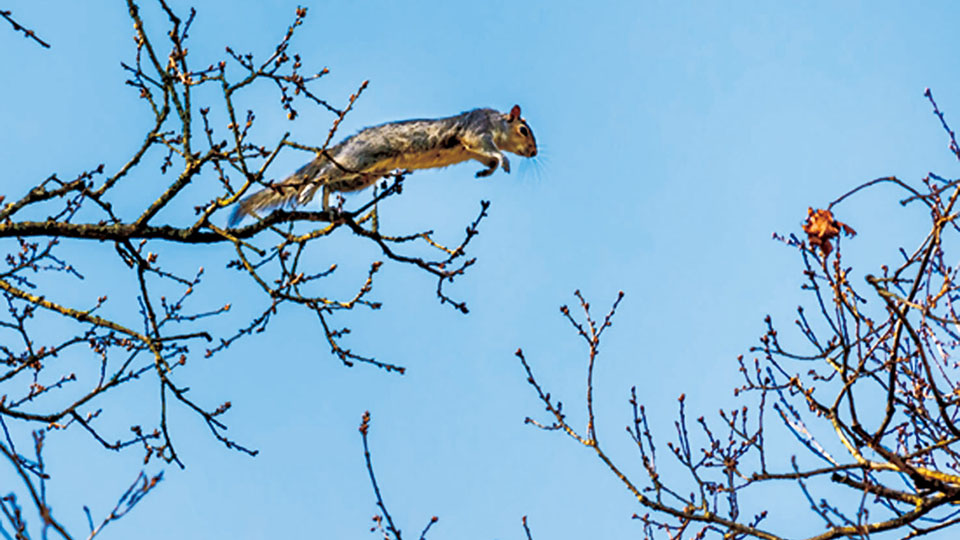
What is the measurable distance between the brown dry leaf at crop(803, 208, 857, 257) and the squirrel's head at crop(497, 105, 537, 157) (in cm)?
543

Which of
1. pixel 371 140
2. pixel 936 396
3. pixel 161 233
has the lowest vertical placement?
pixel 936 396

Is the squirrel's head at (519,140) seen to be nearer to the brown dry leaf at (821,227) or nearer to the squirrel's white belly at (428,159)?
the squirrel's white belly at (428,159)

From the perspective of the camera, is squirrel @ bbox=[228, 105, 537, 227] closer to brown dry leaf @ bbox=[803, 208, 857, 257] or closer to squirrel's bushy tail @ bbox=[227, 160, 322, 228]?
squirrel's bushy tail @ bbox=[227, 160, 322, 228]

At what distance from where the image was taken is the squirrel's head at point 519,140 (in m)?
8.25

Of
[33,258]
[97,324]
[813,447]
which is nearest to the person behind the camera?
[813,447]

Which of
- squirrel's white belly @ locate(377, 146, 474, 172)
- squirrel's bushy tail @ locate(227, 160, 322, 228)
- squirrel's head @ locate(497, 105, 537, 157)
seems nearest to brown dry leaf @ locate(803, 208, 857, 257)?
squirrel's bushy tail @ locate(227, 160, 322, 228)

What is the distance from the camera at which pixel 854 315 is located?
3.00m

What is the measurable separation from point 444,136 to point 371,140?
31.7 inches

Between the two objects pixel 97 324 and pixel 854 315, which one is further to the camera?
pixel 97 324

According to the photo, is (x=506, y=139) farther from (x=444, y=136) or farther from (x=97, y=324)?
(x=97, y=324)

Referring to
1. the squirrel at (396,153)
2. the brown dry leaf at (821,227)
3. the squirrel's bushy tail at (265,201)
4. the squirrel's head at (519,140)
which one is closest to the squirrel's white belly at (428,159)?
the squirrel at (396,153)

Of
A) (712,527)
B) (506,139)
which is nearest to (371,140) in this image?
(506,139)

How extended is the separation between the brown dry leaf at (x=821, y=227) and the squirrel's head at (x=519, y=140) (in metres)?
5.43

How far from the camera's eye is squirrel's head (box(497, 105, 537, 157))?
8250mm
